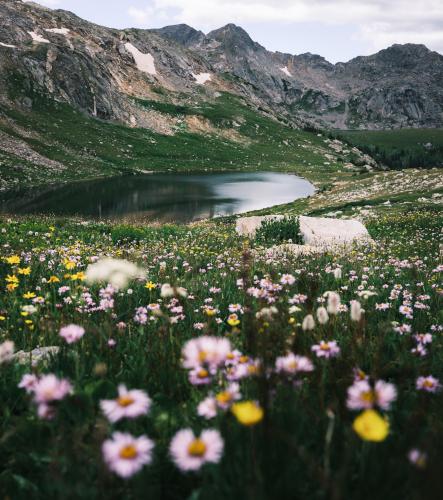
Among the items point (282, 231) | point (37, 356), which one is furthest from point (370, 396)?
point (282, 231)

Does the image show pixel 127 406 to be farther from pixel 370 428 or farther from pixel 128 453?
pixel 370 428

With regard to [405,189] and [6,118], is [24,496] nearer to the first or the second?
[405,189]

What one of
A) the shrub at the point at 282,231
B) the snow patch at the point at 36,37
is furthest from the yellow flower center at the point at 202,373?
the snow patch at the point at 36,37

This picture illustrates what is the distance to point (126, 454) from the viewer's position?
1416mm

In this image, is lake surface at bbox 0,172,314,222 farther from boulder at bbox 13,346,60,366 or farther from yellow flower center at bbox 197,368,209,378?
yellow flower center at bbox 197,368,209,378

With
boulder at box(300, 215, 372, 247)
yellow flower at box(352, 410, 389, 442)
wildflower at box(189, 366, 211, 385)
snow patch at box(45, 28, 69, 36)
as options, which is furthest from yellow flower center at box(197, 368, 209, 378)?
snow patch at box(45, 28, 69, 36)

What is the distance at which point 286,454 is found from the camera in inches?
64.9

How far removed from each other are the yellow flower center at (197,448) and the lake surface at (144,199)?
42.1 m

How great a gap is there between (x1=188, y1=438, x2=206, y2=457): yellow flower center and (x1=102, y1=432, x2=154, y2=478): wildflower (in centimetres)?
14

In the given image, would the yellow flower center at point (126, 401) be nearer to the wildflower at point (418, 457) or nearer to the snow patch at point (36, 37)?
the wildflower at point (418, 457)

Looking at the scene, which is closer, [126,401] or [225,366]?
[126,401]

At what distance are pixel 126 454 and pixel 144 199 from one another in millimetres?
56888

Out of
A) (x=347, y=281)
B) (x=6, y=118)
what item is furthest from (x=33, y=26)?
(x=347, y=281)

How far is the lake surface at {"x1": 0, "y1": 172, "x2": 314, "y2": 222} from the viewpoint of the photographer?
45281 millimetres
